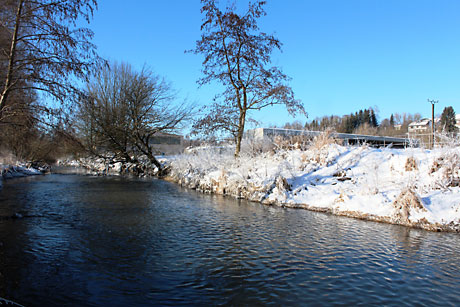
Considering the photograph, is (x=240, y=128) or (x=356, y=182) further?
(x=240, y=128)

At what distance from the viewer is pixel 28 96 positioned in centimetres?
797

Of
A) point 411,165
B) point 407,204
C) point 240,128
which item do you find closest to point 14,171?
point 240,128

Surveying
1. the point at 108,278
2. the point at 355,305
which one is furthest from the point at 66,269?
the point at 355,305

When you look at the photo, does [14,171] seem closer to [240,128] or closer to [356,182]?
[240,128]

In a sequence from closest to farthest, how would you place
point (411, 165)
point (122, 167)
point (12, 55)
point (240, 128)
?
point (12, 55) < point (411, 165) < point (240, 128) < point (122, 167)

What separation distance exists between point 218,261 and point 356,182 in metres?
→ 7.65

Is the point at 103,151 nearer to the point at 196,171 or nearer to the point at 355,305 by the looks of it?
→ the point at 196,171

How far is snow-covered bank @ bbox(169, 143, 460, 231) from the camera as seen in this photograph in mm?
8703

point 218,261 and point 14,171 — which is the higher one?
point 14,171

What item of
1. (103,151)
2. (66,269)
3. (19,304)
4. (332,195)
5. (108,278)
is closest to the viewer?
(19,304)

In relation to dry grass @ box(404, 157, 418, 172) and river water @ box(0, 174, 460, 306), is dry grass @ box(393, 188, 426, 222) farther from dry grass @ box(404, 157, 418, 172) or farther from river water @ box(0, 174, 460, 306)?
dry grass @ box(404, 157, 418, 172)

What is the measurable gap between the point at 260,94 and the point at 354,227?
1125 cm

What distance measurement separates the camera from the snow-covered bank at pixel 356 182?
8.70 meters

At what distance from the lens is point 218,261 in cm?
560
